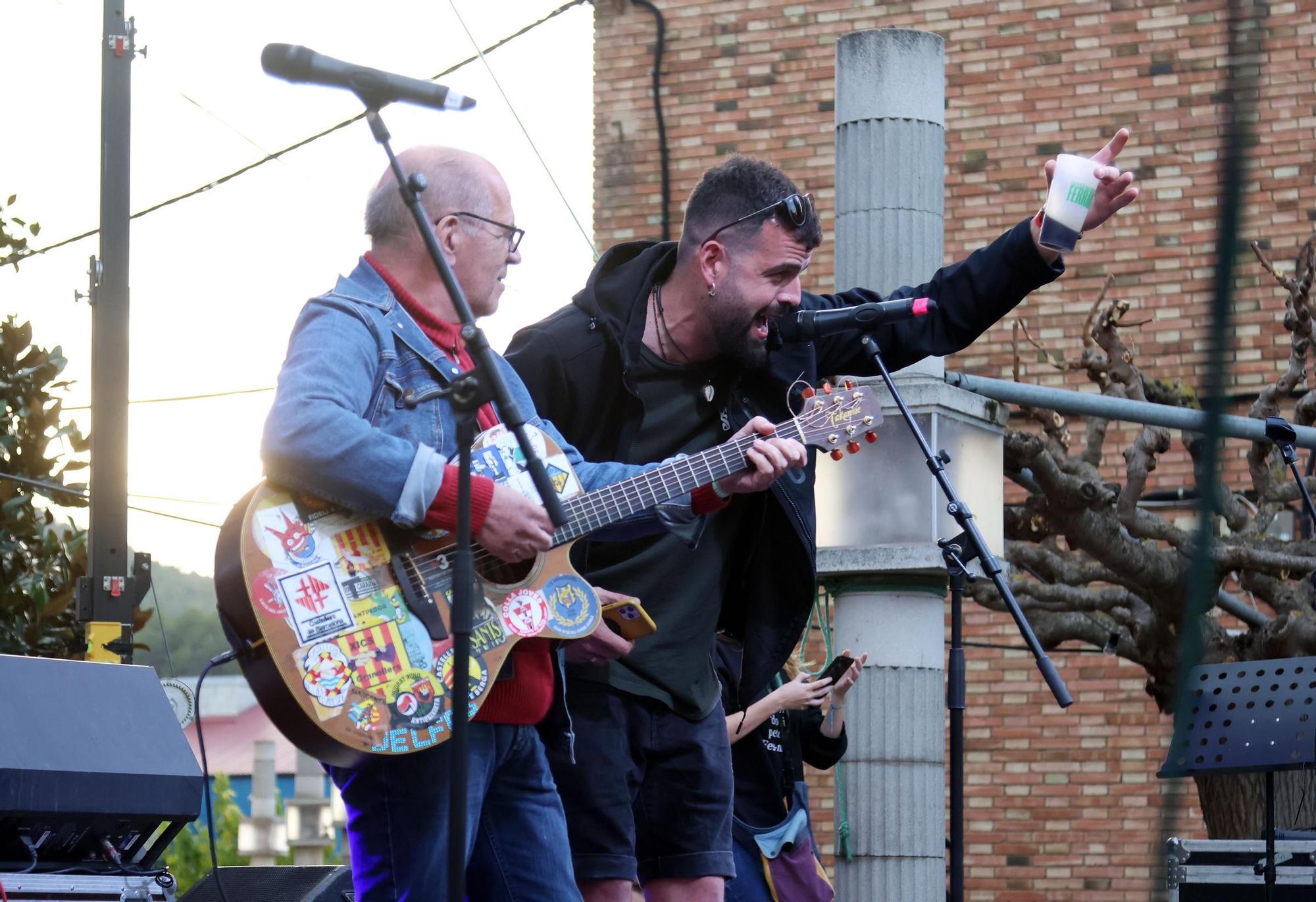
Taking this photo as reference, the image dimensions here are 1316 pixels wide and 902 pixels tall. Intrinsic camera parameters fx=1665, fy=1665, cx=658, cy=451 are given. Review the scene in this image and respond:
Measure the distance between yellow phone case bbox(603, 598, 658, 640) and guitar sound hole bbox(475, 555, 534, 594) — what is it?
0.17 m

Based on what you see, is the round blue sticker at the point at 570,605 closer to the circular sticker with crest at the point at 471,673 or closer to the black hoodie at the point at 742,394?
the circular sticker with crest at the point at 471,673

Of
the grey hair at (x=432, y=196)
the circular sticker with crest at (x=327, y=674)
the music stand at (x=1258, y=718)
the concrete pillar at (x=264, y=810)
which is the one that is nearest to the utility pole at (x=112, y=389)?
the music stand at (x=1258, y=718)

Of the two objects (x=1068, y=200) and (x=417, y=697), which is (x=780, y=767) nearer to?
(x=1068, y=200)

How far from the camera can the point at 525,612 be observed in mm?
2887

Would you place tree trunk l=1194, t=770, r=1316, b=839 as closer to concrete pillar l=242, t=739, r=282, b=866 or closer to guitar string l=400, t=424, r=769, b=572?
guitar string l=400, t=424, r=769, b=572

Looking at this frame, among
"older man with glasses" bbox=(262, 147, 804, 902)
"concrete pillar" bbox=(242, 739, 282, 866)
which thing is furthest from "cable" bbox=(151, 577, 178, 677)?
"concrete pillar" bbox=(242, 739, 282, 866)

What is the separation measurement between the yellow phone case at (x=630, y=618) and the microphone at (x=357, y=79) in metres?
0.92

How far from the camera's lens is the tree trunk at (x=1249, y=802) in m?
7.82

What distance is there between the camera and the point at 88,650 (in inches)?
300

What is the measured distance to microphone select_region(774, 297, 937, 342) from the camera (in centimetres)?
359

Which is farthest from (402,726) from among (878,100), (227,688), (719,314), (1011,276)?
(227,688)

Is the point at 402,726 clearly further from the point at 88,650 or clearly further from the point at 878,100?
the point at 88,650

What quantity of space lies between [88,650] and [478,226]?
5.35 m

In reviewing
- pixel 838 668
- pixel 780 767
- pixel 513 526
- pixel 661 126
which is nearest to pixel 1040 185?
pixel 661 126
